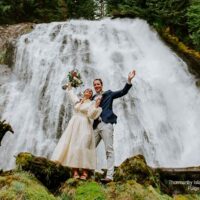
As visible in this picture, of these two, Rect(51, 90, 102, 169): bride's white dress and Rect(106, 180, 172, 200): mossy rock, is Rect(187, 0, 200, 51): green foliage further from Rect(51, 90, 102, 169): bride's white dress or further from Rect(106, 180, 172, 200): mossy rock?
Rect(106, 180, 172, 200): mossy rock

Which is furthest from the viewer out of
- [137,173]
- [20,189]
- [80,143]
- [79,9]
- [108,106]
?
[79,9]

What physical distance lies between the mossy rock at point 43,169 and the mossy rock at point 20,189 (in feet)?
2.59

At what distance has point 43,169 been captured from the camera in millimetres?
6582

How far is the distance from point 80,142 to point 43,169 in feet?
2.48

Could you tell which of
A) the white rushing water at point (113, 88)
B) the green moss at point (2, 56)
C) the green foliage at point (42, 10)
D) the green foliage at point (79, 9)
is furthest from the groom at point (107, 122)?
the green foliage at point (79, 9)

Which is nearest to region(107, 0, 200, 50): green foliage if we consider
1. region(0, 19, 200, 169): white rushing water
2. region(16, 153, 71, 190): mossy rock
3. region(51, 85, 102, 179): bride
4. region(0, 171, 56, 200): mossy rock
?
region(0, 19, 200, 169): white rushing water

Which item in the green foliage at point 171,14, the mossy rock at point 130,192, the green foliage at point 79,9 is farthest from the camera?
the green foliage at point 79,9

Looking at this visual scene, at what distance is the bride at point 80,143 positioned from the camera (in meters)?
6.44

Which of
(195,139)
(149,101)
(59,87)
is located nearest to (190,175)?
(195,139)

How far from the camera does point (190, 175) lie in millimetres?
7914

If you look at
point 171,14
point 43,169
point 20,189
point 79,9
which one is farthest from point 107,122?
point 79,9

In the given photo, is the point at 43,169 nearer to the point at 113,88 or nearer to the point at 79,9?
the point at 113,88

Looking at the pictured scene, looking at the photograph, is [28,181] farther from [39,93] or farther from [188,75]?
[188,75]

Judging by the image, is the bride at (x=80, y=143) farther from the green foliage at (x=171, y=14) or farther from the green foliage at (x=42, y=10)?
the green foliage at (x=42, y=10)
